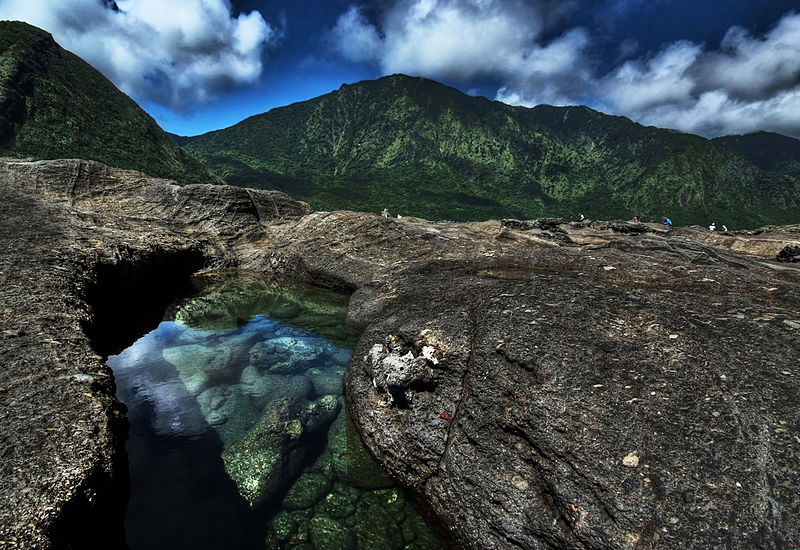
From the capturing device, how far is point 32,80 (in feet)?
301

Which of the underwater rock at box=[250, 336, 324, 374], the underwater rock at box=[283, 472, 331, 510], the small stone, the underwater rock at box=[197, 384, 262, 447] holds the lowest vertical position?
the underwater rock at box=[283, 472, 331, 510]

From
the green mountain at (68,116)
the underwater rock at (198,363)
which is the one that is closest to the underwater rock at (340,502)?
the underwater rock at (198,363)

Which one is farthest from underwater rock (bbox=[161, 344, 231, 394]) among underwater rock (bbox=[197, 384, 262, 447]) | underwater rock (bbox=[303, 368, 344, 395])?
underwater rock (bbox=[303, 368, 344, 395])

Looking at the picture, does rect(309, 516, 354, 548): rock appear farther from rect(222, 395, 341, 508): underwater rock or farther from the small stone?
the small stone

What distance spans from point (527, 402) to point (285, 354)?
29.3ft

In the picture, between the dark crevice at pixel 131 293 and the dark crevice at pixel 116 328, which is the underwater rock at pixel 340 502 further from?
the dark crevice at pixel 131 293

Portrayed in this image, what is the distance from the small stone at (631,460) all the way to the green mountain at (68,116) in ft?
356

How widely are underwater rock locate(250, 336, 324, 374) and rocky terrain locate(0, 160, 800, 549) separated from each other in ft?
8.30

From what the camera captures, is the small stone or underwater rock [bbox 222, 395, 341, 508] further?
underwater rock [bbox 222, 395, 341, 508]

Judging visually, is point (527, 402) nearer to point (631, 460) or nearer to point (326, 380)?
point (631, 460)

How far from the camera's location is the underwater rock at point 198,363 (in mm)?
10820

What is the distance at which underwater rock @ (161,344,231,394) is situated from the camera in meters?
10.8

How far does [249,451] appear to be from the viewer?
804cm

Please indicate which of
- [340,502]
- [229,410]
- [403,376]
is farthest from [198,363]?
[403,376]
